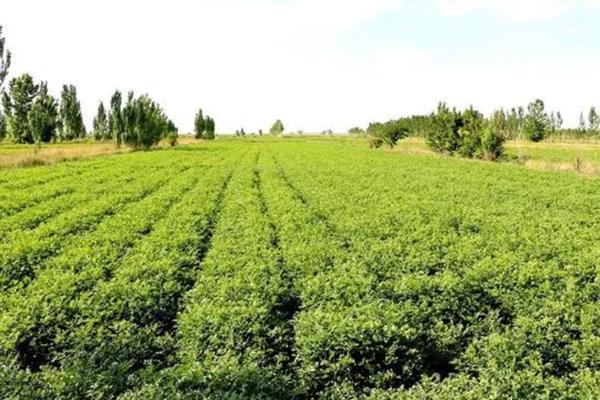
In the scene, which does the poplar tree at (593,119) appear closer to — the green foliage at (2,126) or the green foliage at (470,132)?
the green foliage at (470,132)

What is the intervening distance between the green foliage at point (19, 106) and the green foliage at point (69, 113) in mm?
14999

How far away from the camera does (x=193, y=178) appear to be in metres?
26.9

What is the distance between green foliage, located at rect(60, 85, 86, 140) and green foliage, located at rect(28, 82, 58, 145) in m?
3.85

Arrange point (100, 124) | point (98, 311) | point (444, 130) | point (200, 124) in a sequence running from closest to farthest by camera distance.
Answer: point (98, 311) → point (444, 130) → point (100, 124) → point (200, 124)

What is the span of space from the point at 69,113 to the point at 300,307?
10023 centimetres

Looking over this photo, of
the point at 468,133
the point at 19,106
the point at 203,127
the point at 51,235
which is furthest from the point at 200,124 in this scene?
the point at 51,235

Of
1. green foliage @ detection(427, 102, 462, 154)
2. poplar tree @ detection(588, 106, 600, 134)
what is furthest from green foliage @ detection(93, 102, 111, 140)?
poplar tree @ detection(588, 106, 600, 134)

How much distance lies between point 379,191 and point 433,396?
16.3 meters

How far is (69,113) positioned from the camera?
95250mm

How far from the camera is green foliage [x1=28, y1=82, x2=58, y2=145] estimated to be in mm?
46844

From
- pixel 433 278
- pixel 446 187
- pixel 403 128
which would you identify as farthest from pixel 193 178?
pixel 403 128

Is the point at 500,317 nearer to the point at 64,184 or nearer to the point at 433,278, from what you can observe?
the point at 433,278

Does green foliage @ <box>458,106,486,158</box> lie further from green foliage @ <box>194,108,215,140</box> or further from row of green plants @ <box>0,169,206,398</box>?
green foliage @ <box>194,108,215,140</box>

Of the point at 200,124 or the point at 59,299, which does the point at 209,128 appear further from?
the point at 59,299
